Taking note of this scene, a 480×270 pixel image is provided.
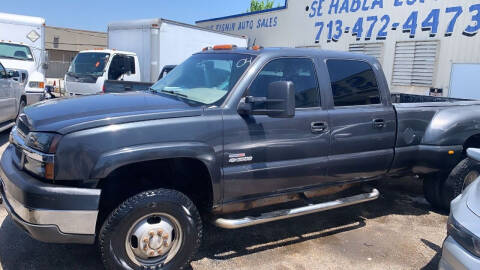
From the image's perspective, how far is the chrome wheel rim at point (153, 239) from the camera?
9.87 feet

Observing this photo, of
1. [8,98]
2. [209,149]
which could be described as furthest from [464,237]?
[8,98]

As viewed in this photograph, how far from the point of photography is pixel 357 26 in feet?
46.7

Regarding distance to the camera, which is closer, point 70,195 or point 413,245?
point 70,195

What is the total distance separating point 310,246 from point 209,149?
1.58 meters

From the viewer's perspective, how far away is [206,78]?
381 cm

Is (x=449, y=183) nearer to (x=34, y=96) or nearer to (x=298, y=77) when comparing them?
(x=298, y=77)

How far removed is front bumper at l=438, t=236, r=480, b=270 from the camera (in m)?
2.39

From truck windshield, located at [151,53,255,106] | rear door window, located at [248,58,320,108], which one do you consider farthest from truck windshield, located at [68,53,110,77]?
rear door window, located at [248,58,320,108]

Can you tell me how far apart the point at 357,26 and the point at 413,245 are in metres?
11.5

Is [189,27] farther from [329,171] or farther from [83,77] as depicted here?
[329,171]

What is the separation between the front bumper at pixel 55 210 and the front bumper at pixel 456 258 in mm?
2374

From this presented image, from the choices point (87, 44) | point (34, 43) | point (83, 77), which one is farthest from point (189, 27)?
point (87, 44)

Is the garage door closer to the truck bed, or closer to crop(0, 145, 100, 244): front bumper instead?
the truck bed

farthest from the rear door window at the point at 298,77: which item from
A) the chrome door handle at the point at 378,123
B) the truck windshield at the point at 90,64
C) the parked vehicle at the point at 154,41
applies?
the parked vehicle at the point at 154,41
